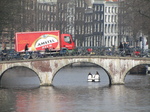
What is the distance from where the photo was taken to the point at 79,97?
297 feet

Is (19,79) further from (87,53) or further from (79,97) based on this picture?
(79,97)

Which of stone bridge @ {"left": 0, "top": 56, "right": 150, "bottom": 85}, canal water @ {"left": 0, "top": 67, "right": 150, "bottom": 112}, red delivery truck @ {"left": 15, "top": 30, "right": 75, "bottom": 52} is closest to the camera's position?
canal water @ {"left": 0, "top": 67, "right": 150, "bottom": 112}

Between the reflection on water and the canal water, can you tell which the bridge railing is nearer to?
the canal water

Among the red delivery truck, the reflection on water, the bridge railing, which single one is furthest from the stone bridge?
the red delivery truck

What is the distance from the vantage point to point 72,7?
184 m

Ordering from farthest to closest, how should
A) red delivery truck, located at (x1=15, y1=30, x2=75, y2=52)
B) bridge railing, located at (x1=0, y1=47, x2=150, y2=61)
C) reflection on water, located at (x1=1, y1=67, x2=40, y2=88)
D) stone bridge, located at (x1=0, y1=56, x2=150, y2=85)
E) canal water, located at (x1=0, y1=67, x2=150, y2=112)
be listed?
red delivery truck, located at (x1=15, y1=30, x2=75, y2=52)
reflection on water, located at (x1=1, y1=67, x2=40, y2=88)
bridge railing, located at (x1=0, y1=47, x2=150, y2=61)
stone bridge, located at (x1=0, y1=56, x2=150, y2=85)
canal water, located at (x1=0, y1=67, x2=150, y2=112)

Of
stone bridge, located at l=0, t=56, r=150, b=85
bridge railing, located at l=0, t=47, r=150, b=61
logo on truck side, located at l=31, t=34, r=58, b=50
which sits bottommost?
stone bridge, located at l=0, t=56, r=150, b=85

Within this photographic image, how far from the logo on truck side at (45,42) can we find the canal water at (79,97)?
4.31m

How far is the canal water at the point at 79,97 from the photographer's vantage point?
82125mm

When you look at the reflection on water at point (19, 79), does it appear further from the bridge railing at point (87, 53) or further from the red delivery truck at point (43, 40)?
the red delivery truck at point (43, 40)

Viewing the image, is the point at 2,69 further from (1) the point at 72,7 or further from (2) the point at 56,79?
(1) the point at 72,7

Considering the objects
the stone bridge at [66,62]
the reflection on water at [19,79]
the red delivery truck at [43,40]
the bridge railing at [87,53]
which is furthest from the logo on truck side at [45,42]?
the stone bridge at [66,62]

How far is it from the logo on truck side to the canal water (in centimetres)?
431

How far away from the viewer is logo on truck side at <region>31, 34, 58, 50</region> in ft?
347
